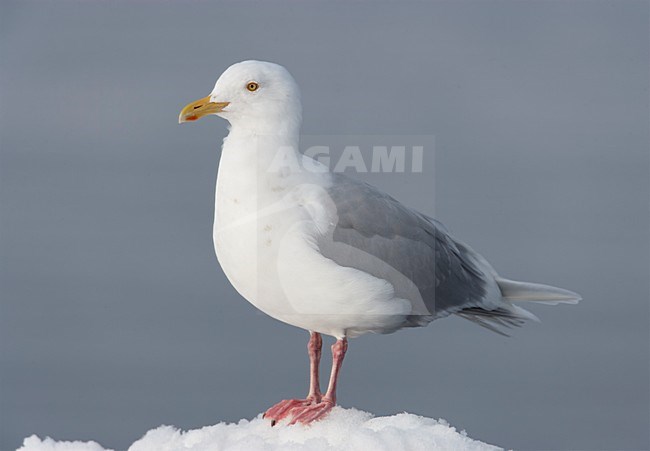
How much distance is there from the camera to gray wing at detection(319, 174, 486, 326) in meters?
5.46

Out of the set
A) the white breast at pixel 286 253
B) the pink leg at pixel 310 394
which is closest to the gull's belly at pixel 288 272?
the white breast at pixel 286 253

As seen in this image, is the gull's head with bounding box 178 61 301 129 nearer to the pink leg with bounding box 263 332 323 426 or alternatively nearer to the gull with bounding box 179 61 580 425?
the gull with bounding box 179 61 580 425

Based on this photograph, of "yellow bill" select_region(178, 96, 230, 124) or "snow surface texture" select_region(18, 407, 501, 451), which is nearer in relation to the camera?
"snow surface texture" select_region(18, 407, 501, 451)

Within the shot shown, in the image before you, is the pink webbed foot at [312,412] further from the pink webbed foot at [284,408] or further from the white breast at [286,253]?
the white breast at [286,253]

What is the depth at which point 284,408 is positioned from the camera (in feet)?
18.4

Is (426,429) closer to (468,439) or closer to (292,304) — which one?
(468,439)

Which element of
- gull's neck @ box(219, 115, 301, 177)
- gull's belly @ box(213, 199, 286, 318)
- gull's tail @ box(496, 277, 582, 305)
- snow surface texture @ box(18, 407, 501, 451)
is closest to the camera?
snow surface texture @ box(18, 407, 501, 451)

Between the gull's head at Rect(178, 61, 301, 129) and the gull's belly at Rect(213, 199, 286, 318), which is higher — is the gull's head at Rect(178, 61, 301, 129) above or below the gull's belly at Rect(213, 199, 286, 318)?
above

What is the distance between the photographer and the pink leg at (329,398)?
546 cm

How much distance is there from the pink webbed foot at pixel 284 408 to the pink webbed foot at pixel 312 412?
50 mm

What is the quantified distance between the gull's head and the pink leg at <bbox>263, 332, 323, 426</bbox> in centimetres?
110

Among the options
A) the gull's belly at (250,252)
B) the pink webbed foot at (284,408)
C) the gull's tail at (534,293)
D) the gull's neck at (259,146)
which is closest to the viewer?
the gull's belly at (250,252)

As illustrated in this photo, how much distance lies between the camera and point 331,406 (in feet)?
18.2

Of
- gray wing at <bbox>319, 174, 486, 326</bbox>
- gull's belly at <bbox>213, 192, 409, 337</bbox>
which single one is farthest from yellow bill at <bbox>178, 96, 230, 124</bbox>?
gray wing at <bbox>319, 174, 486, 326</bbox>
